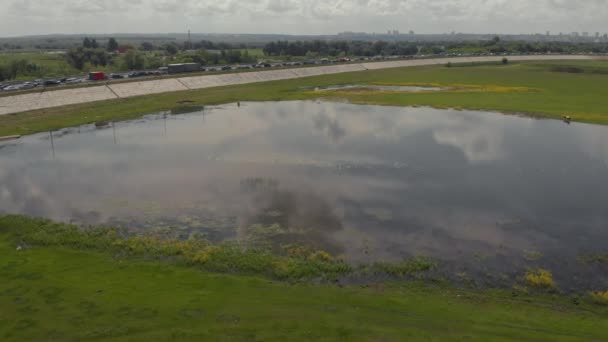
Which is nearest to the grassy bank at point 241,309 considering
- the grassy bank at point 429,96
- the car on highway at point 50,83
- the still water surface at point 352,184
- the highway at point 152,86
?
the still water surface at point 352,184

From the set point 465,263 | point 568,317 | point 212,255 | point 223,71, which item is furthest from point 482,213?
point 223,71

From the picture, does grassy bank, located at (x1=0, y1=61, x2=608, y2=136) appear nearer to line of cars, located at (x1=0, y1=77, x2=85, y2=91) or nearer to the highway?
the highway

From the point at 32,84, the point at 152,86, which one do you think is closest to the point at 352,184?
the point at 152,86

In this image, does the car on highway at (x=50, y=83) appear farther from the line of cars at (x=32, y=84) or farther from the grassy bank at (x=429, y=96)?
the grassy bank at (x=429, y=96)

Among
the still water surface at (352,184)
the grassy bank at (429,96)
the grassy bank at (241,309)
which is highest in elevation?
the grassy bank at (429,96)

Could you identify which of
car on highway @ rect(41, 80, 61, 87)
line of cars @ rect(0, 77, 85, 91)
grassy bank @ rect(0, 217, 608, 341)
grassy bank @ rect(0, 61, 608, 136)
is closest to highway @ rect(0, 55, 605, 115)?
grassy bank @ rect(0, 61, 608, 136)

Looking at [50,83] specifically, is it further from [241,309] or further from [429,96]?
[241,309]

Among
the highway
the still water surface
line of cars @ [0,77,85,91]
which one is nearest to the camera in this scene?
the still water surface
